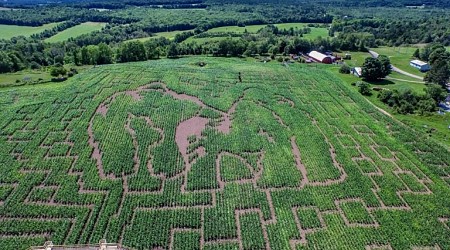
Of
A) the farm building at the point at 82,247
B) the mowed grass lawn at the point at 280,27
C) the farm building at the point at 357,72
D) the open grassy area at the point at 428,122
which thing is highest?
the mowed grass lawn at the point at 280,27

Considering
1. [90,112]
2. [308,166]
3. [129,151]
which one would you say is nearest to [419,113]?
[308,166]

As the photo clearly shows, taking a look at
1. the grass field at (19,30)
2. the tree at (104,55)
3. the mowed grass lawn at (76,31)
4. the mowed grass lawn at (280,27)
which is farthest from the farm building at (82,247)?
the grass field at (19,30)

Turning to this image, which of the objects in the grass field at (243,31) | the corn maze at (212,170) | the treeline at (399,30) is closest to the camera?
the corn maze at (212,170)

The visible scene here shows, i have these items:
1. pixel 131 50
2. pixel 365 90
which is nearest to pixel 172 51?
pixel 131 50

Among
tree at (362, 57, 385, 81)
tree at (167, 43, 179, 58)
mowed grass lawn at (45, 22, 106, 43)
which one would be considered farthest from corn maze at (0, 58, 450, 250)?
mowed grass lawn at (45, 22, 106, 43)

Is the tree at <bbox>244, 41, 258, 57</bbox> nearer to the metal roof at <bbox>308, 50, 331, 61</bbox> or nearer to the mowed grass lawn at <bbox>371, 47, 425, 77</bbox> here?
the metal roof at <bbox>308, 50, 331, 61</bbox>

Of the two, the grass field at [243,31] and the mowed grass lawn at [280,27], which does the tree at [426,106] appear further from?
the mowed grass lawn at [280,27]
